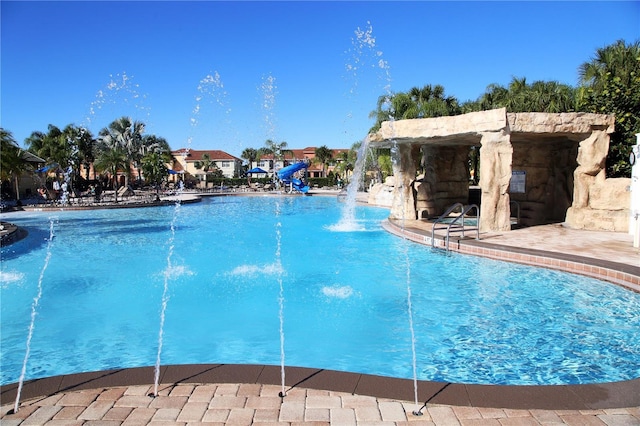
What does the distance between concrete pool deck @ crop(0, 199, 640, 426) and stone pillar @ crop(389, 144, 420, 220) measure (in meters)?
11.8

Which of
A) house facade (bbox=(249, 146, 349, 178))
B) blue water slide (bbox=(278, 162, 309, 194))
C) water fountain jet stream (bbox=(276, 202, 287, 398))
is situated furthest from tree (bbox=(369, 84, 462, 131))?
house facade (bbox=(249, 146, 349, 178))

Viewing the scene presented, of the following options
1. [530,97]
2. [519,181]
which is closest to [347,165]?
[530,97]

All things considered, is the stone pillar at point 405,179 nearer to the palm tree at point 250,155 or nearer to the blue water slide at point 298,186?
the blue water slide at point 298,186

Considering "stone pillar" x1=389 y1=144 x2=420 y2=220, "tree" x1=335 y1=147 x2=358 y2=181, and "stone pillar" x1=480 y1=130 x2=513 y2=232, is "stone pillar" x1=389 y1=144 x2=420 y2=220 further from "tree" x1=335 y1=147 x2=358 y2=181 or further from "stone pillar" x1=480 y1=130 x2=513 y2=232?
"tree" x1=335 y1=147 x2=358 y2=181

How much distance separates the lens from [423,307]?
689 centimetres

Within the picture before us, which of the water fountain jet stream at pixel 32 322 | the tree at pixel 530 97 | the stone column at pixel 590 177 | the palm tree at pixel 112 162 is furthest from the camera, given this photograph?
the palm tree at pixel 112 162

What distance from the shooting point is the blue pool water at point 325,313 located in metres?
5.06

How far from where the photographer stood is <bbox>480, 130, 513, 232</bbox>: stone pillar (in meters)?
12.1

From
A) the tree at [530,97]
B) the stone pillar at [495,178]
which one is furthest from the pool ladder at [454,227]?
the tree at [530,97]

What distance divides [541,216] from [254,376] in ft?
48.1

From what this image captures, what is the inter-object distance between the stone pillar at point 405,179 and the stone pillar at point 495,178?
3.15m

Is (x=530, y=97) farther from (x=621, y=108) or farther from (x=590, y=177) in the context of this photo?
(x=590, y=177)

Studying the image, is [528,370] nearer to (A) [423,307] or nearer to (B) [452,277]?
(A) [423,307]

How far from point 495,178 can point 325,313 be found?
7.91 meters
